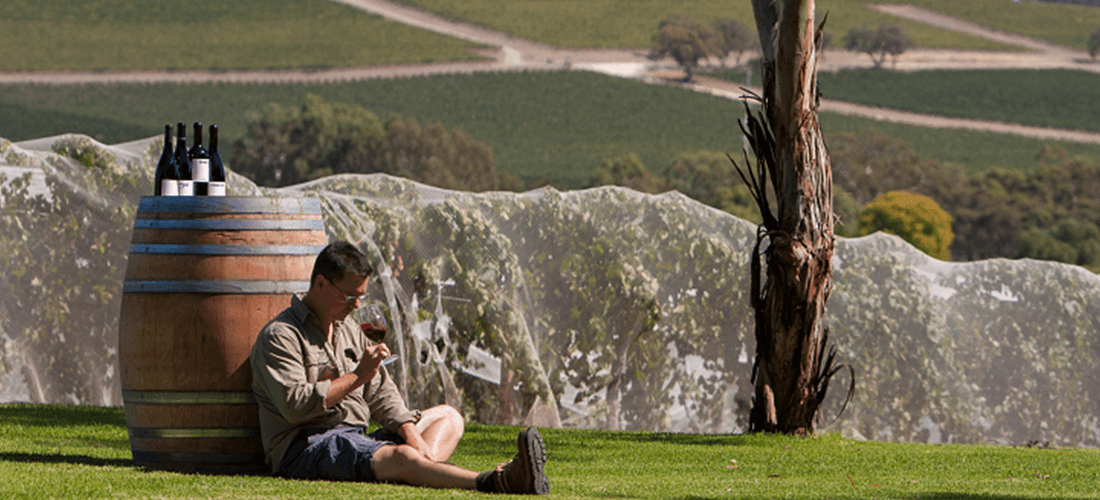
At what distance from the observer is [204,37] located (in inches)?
2817

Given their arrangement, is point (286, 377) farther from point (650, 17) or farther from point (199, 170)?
point (650, 17)

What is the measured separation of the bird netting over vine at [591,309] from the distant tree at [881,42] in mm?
72194

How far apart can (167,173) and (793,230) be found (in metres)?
3.36

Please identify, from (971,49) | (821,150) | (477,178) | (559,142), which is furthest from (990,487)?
(971,49)

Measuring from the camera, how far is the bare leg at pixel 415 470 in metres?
3.63

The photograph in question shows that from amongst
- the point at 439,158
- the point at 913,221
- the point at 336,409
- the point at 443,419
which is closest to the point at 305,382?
the point at 336,409

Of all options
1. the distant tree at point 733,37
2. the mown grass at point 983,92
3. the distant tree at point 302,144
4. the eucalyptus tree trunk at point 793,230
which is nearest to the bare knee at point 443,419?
the eucalyptus tree trunk at point 793,230

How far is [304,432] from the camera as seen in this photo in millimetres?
3879

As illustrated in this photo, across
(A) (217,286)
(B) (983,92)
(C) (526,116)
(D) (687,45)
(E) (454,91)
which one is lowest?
(C) (526,116)

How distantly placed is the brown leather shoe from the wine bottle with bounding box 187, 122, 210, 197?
63.7 inches

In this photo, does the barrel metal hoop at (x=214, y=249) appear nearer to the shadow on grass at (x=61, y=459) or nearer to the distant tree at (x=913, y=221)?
the shadow on grass at (x=61, y=459)

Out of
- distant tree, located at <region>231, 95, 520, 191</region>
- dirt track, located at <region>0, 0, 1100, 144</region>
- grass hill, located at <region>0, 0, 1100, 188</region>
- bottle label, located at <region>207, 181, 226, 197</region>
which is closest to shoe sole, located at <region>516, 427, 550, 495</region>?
bottle label, located at <region>207, 181, 226, 197</region>

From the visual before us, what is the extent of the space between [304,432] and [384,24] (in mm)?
76067

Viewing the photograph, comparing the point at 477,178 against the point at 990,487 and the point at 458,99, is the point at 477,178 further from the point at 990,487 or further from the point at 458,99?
the point at 990,487
